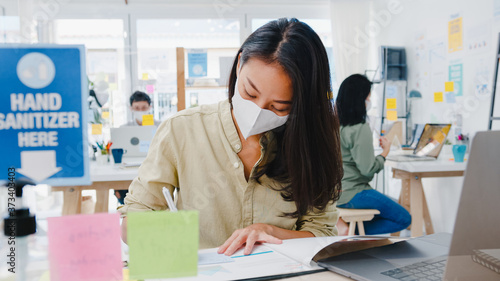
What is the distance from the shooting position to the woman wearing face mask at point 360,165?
8.09 feet

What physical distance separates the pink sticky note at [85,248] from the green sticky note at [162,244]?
2 cm

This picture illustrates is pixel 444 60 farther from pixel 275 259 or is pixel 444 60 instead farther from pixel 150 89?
pixel 275 259

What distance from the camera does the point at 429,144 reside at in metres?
2.97

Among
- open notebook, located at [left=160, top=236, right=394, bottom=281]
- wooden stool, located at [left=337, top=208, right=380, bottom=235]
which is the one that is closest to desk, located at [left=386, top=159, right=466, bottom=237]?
wooden stool, located at [left=337, top=208, right=380, bottom=235]

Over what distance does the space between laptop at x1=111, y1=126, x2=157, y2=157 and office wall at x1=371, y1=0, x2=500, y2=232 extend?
197 cm

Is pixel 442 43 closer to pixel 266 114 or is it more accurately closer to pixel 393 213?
pixel 393 213

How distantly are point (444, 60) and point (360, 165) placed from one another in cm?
158

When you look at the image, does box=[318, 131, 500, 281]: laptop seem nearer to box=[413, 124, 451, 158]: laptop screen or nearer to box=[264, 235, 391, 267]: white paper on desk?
box=[264, 235, 391, 267]: white paper on desk

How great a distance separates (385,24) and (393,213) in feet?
8.76

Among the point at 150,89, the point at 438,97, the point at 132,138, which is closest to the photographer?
the point at 132,138

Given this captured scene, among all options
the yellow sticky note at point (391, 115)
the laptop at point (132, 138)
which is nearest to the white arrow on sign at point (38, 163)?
the laptop at point (132, 138)


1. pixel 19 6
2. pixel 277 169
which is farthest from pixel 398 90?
pixel 19 6

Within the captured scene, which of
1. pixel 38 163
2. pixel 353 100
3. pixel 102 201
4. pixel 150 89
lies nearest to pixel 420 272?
pixel 38 163

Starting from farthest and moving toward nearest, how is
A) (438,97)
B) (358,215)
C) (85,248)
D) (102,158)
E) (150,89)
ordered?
(150,89), (438,97), (102,158), (358,215), (85,248)
